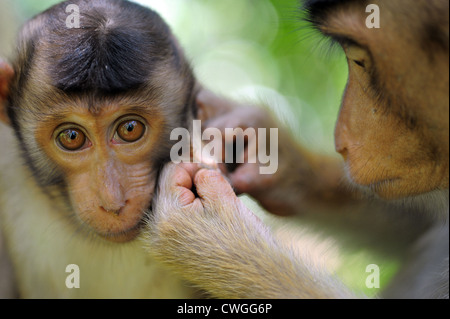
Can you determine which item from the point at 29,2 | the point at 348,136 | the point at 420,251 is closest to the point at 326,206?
the point at 420,251

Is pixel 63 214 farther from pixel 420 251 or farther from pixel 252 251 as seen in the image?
pixel 420 251

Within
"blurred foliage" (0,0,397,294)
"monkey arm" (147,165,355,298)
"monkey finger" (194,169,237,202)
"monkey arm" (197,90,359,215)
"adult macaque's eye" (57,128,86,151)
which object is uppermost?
"blurred foliage" (0,0,397,294)

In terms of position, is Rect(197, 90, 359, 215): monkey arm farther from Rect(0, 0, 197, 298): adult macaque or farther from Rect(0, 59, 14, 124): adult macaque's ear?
Rect(0, 59, 14, 124): adult macaque's ear

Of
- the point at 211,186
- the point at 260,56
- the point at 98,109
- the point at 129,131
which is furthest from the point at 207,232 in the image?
the point at 260,56

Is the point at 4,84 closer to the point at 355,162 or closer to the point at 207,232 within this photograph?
the point at 207,232

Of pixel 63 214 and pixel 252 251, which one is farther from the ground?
pixel 63 214

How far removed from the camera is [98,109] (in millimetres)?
1970

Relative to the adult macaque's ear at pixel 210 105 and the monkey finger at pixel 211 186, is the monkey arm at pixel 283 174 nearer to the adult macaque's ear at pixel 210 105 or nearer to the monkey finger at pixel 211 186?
the adult macaque's ear at pixel 210 105

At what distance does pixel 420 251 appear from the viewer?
117 inches

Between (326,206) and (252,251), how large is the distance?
3.47 ft

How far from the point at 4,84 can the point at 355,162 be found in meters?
1.62

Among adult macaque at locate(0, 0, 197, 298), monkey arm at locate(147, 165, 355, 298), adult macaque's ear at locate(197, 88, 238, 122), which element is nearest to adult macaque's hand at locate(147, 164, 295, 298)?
monkey arm at locate(147, 165, 355, 298)

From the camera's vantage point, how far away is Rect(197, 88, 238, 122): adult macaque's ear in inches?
100

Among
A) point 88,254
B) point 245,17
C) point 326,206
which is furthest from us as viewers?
point 245,17
